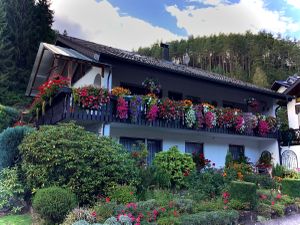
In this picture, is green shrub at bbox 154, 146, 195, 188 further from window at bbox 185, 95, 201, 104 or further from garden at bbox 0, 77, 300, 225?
window at bbox 185, 95, 201, 104

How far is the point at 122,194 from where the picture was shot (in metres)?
8.47

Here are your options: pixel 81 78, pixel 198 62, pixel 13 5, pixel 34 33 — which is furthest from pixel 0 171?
pixel 198 62

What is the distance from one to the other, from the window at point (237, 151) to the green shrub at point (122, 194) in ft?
33.9

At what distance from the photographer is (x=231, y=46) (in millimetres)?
51625

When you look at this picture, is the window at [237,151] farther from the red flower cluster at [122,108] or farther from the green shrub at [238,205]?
the green shrub at [238,205]

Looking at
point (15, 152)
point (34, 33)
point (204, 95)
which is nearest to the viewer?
point (15, 152)

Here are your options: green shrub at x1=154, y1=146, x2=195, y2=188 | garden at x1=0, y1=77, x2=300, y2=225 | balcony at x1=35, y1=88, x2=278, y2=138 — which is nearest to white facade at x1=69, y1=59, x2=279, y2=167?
balcony at x1=35, y1=88, x2=278, y2=138

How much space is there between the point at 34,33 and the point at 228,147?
2279 cm

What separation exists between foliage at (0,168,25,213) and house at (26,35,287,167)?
2.62 m

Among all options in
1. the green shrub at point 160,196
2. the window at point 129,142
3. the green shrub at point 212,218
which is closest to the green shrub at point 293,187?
the green shrub at point 212,218

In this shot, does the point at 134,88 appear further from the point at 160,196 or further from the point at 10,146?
the point at 160,196

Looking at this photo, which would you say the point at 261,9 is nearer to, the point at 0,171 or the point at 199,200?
the point at 199,200

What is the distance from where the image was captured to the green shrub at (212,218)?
7213 millimetres

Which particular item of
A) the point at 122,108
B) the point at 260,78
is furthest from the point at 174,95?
the point at 260,78
